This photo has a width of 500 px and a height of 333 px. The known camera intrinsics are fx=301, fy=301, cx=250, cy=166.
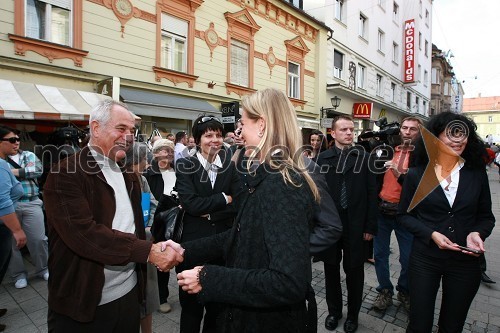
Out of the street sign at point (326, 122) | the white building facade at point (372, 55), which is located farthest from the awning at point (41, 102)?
the white building facade at point (372, 55)

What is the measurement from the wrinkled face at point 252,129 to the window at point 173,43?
8.92 meters

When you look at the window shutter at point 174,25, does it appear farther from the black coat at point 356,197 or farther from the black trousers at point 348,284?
the black trousers at point 348,284

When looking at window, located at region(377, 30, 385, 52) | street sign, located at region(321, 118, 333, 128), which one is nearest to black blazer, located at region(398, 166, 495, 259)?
street sign, located at region(321, 118, 333, 128)

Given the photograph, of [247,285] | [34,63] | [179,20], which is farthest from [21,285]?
[179,20]

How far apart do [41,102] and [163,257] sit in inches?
249

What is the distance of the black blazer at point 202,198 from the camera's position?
8.17 feet

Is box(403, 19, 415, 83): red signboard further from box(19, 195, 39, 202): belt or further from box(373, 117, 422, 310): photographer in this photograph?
box(19, 195, 39, 202): belt

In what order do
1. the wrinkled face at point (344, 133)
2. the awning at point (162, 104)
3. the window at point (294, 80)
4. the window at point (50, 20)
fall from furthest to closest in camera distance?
the window at point (294, 80) → the awning at point (162, 104) → the window at point (50, 20) → the wrinkled face at point (344, 133)

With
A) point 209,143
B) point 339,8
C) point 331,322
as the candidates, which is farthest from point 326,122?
point 209,143

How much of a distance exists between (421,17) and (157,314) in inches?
1216

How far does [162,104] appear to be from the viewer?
8.80 meters

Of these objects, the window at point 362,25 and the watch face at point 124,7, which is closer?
the watch face at point 124,7

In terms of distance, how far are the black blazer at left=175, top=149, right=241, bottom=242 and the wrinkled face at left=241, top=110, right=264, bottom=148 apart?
3.84 feet

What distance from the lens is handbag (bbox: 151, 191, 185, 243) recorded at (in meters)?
2.54
